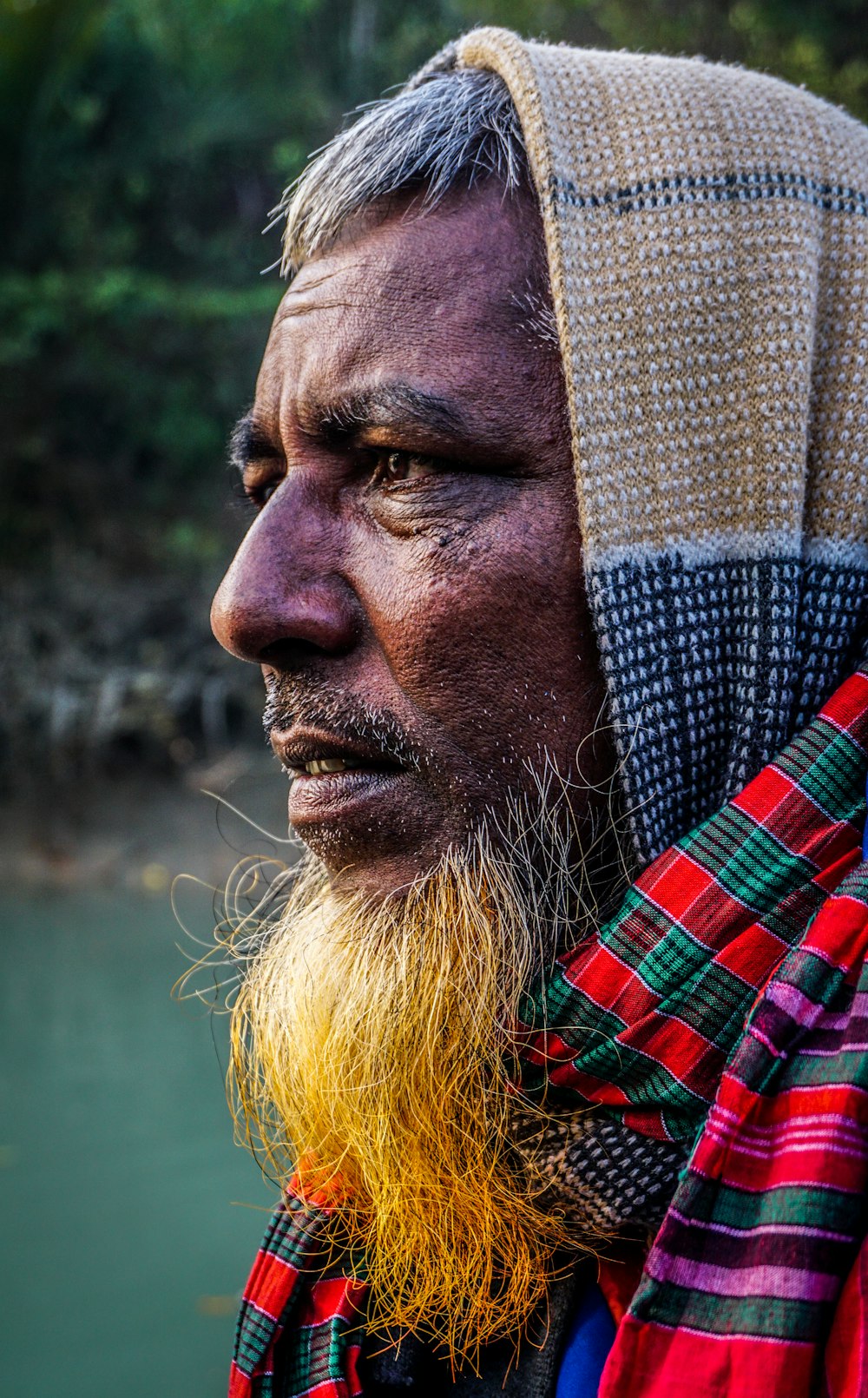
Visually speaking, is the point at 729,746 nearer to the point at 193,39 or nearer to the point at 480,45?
the point at 480,45

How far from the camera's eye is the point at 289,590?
1203mm

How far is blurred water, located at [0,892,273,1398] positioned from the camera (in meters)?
3.35

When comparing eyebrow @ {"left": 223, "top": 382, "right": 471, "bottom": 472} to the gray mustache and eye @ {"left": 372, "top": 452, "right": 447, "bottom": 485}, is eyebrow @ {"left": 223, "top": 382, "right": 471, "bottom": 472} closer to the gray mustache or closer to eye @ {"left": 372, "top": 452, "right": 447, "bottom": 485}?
A: eye @ {"left": 372, "top": 452, "right": 447, "bottom": 485}

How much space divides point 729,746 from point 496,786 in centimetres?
24

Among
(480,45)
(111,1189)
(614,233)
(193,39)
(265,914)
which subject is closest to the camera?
(614,233)

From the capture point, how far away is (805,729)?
3.43 ft

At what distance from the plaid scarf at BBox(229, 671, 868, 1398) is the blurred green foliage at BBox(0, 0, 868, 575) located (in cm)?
801

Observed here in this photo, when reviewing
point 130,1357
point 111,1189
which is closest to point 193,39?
point 111,1189

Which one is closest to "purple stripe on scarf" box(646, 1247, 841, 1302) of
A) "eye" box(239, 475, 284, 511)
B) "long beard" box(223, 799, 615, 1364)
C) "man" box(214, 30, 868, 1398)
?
"man" box(214, 30, 868, 1398)

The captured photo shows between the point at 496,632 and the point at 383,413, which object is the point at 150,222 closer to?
the point at 383,413

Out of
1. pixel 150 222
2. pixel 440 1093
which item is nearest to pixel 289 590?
pixel 440 1093

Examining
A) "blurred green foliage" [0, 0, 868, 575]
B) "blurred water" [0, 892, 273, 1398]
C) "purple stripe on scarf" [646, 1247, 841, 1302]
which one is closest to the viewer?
"purple stripe on scarf" [646, 1247, 841, 1302]

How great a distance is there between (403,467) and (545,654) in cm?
25

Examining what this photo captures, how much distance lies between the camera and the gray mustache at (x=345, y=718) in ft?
3.88
